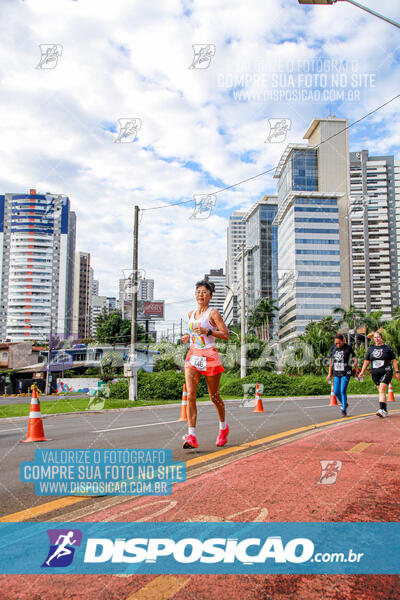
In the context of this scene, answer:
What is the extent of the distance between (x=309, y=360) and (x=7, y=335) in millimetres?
159326

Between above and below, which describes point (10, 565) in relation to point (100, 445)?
above

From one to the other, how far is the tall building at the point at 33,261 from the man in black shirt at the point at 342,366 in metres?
172

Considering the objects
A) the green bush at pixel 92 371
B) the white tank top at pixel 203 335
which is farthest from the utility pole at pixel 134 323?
the green bush at pixel 92 371

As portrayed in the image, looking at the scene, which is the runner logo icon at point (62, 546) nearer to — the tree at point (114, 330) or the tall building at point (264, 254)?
the tree at point (114, 330)

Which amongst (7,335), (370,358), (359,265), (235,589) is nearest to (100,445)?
(235,589)

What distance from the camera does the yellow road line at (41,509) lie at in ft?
Result: 10.0

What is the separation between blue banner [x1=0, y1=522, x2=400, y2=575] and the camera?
2.21 meters

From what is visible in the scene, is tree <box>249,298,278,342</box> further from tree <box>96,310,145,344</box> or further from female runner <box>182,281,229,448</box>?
female runner <box>182,281,229,448</box>

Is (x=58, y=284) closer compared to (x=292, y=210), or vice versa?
(x=292, y=210)

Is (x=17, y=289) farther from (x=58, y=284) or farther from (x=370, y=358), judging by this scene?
(x=370, y=358)

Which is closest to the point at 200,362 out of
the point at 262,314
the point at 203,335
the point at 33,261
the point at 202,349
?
the point at 202,349

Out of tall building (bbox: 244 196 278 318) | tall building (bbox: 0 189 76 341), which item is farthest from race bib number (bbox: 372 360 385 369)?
tall building (bbox: 0 189 76 341)

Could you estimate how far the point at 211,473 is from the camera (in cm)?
397

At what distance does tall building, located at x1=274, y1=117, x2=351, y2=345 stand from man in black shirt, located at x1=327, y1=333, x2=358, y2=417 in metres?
113
